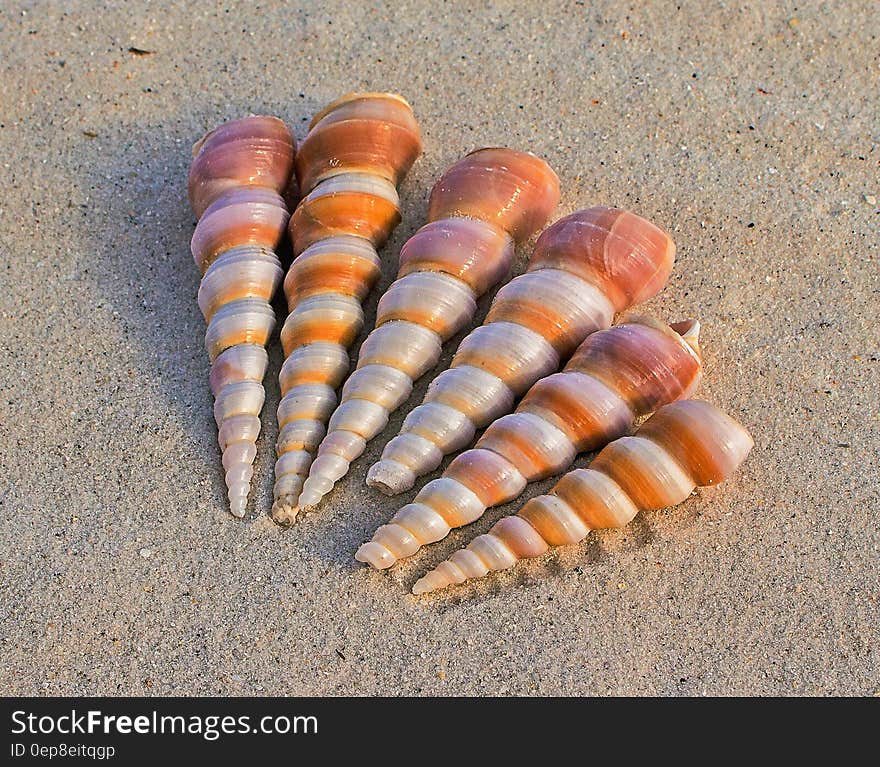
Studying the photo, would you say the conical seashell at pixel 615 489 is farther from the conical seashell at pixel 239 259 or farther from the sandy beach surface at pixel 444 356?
the conical seashell at pixel 239 259

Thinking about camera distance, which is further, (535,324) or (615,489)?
(535,324)

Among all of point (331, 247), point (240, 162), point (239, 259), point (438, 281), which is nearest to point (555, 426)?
point (438, 281)

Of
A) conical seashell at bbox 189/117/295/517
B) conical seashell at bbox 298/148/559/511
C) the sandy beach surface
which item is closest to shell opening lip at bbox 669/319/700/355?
the sandy beach surface

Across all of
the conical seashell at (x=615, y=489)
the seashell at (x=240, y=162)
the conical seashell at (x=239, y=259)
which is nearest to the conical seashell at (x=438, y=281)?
the conical seashell at (x=239, y=259)

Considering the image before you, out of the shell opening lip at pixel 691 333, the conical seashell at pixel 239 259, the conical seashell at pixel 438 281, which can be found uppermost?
the shell opening lip at pixel 691 333

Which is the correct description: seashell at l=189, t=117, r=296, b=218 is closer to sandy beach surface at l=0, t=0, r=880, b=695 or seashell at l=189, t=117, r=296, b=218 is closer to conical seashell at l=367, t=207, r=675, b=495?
sandy beach surface at l=0, t=0, r=880, b=695

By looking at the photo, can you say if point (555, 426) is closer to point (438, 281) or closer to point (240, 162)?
point (438, 281)
